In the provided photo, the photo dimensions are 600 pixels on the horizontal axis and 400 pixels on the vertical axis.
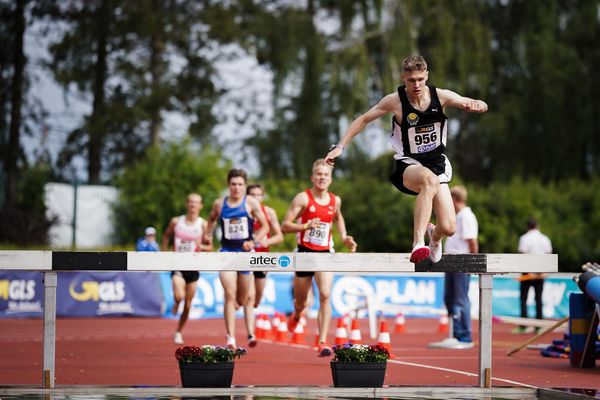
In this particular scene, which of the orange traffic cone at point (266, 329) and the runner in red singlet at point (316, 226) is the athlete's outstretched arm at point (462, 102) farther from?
the orange traffic cone at point (266, 329)

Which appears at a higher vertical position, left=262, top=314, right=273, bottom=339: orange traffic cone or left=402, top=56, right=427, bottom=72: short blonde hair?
left=402, top=56, right=427, bottom=72: short blonde hair

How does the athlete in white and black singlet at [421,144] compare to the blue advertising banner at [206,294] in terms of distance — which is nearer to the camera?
the athlete in white and black singlet at [421,144]

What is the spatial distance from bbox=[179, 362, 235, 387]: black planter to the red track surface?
727mm

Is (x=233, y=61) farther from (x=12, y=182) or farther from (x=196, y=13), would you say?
(x=12, y=182)

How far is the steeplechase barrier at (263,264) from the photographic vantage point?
10.3m

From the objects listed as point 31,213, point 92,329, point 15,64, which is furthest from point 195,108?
point 92,329

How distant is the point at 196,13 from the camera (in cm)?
4250

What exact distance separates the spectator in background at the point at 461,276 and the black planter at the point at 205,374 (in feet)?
21.2

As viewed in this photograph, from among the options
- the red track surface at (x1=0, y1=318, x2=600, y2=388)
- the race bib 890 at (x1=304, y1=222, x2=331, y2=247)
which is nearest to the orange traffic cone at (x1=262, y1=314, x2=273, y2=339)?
the red track surface at (x1=0, y1=318, x2=600, y2=388)

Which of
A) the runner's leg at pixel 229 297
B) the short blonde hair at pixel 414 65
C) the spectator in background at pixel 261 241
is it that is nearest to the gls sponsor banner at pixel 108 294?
→ the spectator in background at pixel 261 241

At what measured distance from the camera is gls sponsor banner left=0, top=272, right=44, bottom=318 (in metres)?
23.5

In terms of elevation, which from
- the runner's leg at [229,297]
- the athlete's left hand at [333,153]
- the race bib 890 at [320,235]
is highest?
the athlete's left hand at [333,153]

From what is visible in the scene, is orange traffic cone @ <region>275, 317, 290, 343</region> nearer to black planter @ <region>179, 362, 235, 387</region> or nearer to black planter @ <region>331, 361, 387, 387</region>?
black planter @ <region>331, 361, 387, 387</region>

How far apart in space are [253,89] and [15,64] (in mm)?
9885
